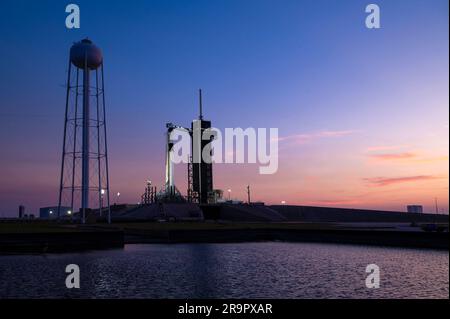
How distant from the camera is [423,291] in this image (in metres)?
23.8

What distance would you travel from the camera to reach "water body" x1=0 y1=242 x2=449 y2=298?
901 inches

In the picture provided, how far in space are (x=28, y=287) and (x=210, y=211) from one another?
105m

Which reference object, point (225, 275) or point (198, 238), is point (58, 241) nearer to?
point (198, 238)

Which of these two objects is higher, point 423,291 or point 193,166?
point 193,166

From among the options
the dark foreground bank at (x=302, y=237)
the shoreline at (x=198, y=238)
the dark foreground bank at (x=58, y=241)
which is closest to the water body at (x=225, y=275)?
the dark foreground bank at (x=58, y=241)

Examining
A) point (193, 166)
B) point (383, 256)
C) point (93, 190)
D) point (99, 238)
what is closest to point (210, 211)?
point (193, 166)

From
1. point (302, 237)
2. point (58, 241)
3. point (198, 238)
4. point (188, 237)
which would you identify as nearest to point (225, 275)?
point (58, 241)

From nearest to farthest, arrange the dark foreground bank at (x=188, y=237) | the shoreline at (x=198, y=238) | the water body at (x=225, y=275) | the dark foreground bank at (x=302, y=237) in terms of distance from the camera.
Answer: the water body at (x=225, y=275) < the shoreline at (x=198, y=238) < the dark foreground bank at (x=188, y=237) < the dark foreground bank at (x=302, y=237)

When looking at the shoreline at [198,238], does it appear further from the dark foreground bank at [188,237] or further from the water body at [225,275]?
the water body at [225,275]

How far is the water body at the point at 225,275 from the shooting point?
75.1 feet

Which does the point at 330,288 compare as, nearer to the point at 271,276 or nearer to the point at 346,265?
the point at 271,276

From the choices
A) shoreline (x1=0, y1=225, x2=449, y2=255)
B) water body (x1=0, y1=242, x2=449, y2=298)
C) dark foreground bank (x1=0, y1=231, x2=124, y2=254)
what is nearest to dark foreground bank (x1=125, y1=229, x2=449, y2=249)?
shoreline (x1=0, y1=225, x2=449, y2=255)
